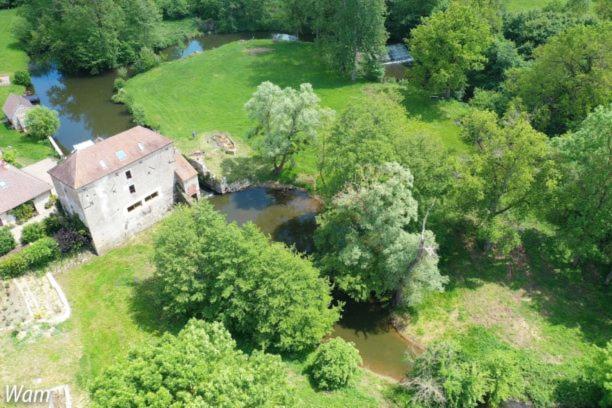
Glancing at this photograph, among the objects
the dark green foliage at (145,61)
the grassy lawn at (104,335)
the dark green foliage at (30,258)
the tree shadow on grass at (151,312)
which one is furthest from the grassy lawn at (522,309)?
the dark green foliage at (145,61)

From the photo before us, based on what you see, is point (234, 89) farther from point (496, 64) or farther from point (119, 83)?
point (496, 64)

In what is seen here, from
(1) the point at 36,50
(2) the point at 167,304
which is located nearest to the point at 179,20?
(1) the point at 36,50

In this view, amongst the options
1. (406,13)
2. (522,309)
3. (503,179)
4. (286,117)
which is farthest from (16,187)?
(406,13)

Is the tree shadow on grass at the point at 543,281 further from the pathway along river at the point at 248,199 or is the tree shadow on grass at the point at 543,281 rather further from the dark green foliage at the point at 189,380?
the dark green foliage at the point at 189,380

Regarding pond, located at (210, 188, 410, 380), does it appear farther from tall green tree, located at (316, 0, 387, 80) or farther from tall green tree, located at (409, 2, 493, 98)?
tall green tree, located at (316, 0, 387, 80)

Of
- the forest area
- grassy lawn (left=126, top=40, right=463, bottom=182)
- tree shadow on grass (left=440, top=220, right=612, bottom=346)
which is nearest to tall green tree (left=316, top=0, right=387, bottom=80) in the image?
grassy lawn (left=126, top=40, right=463, bottom=182)

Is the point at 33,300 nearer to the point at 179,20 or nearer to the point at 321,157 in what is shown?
the point at 321,157

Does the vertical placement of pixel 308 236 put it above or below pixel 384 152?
below
